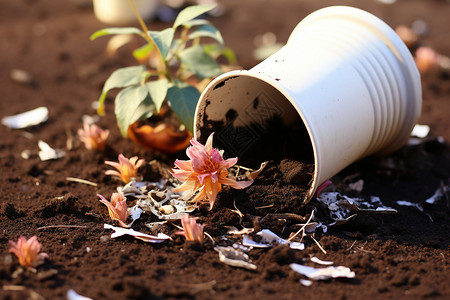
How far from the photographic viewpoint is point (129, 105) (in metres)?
2.51

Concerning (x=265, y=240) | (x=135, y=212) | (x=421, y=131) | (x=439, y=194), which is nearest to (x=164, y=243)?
(x=135, y=212)

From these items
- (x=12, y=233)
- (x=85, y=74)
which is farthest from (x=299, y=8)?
(x=12, y=233)

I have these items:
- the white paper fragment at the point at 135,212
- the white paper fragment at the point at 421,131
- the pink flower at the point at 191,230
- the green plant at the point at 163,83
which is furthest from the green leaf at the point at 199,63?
the white paper fragment at the point at 421,131

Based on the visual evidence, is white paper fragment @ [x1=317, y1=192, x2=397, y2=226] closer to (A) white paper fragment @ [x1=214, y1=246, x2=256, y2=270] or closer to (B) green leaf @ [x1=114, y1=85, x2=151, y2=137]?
(A) white paper fragment @ [x1=214, y1=246, x2=256, y2=270]

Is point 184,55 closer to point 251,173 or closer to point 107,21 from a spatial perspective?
point 251,173

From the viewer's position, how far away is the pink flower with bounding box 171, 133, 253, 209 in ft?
6.75

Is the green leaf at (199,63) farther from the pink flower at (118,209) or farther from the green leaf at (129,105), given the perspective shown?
the pink flower at (118,209)

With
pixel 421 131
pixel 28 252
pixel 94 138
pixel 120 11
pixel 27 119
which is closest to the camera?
pixel 28 252

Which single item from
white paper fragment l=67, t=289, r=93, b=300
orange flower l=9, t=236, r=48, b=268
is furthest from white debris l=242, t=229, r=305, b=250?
orange flower l=9, t=236, r=48, b=268

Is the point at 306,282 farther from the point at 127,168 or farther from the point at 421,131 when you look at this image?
the point at 421,131

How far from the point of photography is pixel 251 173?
2.25 metres

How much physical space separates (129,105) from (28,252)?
2.96 feet

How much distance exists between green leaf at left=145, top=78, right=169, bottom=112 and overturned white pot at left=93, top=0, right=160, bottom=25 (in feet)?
7.37

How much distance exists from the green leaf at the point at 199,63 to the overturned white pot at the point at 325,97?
0.27 meters
